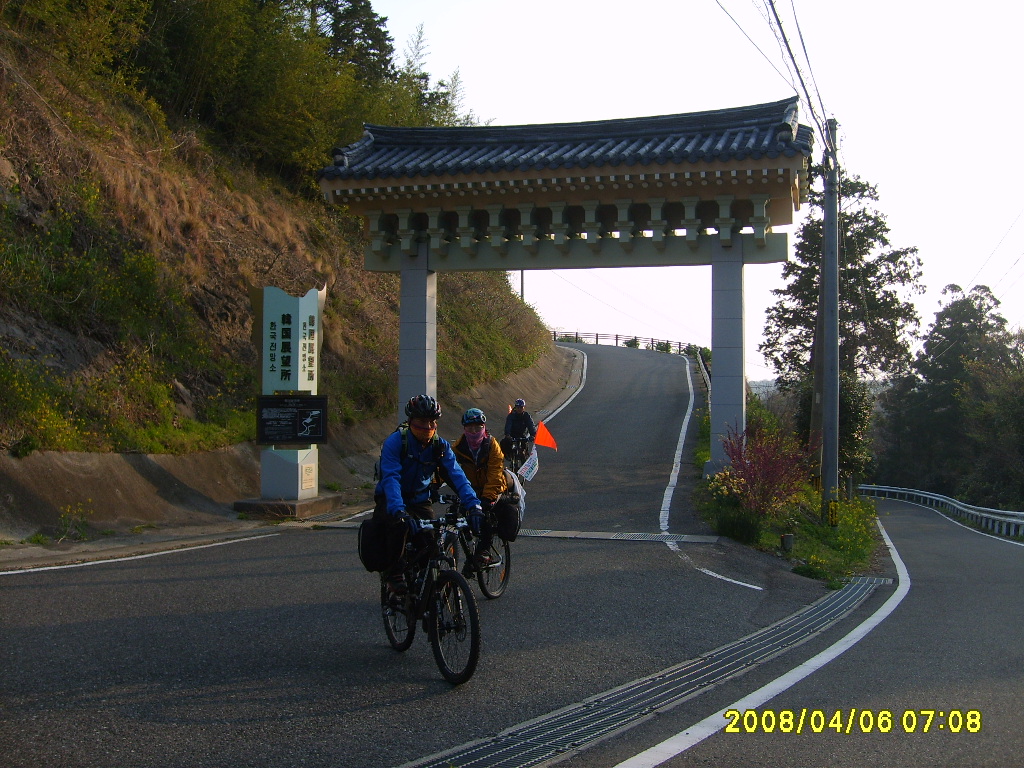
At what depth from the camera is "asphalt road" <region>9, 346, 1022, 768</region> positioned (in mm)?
4574

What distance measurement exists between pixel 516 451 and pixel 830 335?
6.61 m

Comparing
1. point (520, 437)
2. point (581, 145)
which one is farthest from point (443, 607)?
point (581, 145)

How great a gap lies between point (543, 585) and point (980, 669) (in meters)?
4.17

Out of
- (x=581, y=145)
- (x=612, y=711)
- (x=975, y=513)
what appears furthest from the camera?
(x=975, y=513)

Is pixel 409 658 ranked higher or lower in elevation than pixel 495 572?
lower

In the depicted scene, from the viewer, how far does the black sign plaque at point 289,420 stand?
1384 cm

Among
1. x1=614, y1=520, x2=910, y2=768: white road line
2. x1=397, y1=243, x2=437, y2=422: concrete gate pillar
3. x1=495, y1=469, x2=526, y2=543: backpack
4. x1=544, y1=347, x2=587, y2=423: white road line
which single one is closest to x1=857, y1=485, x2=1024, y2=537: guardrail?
x1=544, y1=347, x2=587, y2=423: white road line

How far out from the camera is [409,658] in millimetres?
6180

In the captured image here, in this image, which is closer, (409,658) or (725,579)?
(409,658)

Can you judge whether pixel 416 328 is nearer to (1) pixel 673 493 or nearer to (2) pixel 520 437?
(2) pixel 520 437

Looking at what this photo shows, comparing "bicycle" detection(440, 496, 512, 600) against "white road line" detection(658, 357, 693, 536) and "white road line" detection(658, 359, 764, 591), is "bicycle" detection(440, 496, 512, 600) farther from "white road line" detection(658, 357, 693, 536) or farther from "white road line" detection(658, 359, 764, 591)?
"white road line" detection(658, 357, 693, 536)

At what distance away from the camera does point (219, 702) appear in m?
5.10

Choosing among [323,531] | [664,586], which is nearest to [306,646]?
[664,586]

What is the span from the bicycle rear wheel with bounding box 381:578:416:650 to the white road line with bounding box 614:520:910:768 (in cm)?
217
